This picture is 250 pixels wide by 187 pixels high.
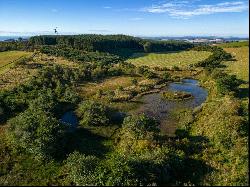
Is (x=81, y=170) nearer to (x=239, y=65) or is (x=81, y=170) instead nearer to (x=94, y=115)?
(x=94, y=115)

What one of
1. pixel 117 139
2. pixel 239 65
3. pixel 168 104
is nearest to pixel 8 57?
pixel 168 104

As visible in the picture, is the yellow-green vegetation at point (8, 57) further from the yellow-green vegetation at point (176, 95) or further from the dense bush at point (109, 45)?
the yellow-green vegetation at point (176, 95)

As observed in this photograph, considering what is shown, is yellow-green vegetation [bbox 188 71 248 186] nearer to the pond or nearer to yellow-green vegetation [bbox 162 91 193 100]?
the pond

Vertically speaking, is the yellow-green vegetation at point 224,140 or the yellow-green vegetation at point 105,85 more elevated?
the yellow-green vegetation at point 224,140

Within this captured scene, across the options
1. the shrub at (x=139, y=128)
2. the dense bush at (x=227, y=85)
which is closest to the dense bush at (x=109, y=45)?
the dense bush at (x=227, y=85)

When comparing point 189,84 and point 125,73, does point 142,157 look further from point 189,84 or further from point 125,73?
point 125,73

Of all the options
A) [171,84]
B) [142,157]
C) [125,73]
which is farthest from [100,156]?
[125,73]

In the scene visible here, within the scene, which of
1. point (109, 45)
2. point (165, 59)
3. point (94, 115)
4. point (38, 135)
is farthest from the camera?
point (109, 45)

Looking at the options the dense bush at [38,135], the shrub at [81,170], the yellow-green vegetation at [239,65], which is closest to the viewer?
the shrub at [81,170]

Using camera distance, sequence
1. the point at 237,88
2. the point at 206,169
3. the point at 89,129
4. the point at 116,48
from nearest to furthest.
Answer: the point at 206,169
the point at 89,129
the point at 237,88
the point at 116,48
